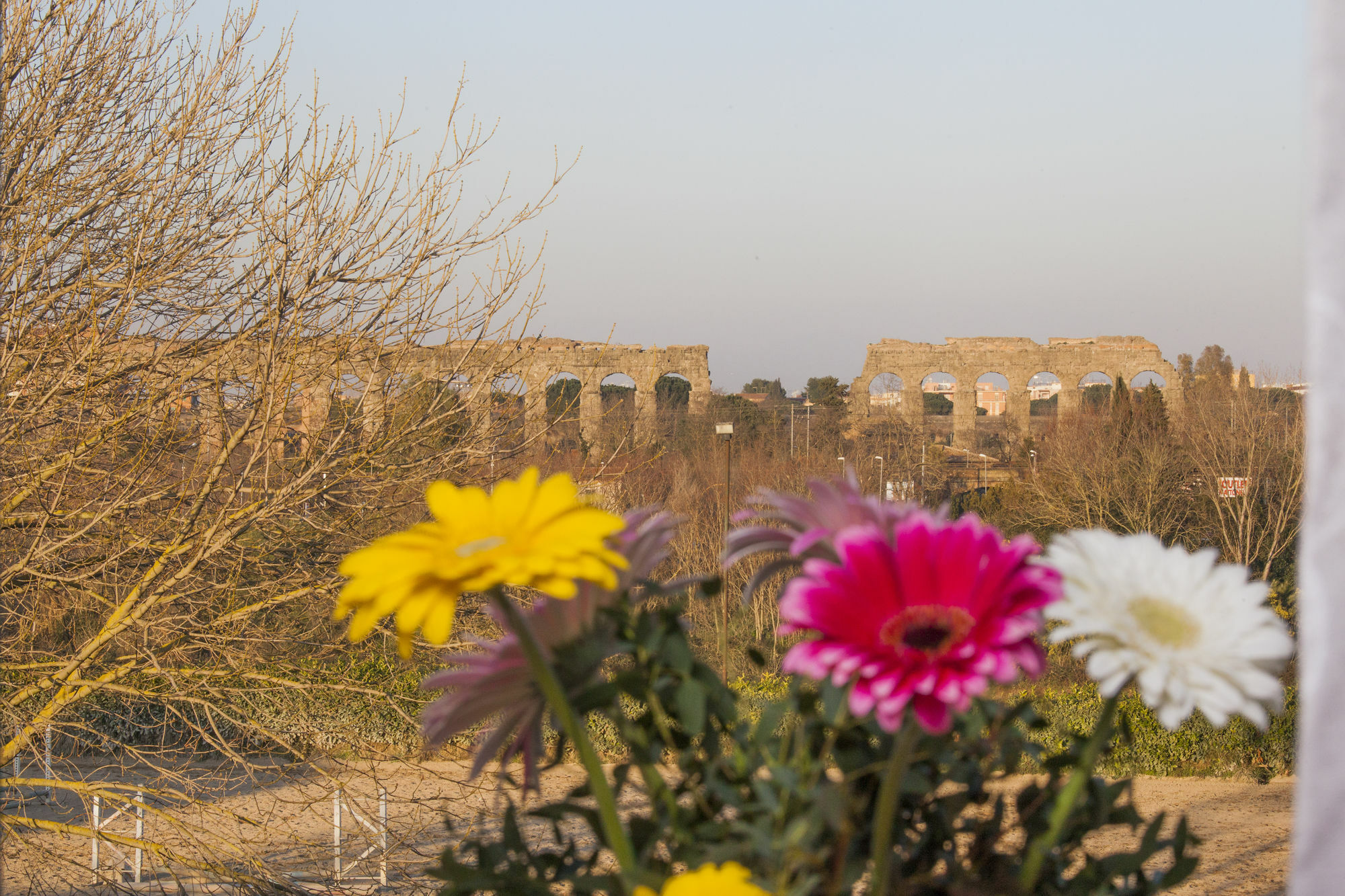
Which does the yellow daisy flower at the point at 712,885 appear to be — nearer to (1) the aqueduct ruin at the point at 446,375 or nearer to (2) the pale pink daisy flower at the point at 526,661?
(2) the pale pink daisy flower at the point at 526,661

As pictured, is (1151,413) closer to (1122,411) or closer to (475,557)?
(1122,411)

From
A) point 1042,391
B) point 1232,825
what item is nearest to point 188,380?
point 1232,825

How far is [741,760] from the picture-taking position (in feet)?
2.07

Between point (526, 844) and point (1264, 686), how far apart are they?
0.47 metres

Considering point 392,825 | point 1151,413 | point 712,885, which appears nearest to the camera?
point 712,885

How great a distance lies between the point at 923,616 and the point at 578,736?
21 cm

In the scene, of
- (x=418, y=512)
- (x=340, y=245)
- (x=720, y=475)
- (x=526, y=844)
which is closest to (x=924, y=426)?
(x=720, y=475)

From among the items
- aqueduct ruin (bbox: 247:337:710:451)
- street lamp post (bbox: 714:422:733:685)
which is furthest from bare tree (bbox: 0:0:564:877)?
street lamp post (bbox: 714:422:733:685)

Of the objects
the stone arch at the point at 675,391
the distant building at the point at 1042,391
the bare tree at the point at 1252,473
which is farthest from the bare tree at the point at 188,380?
the distant building at the point at 1042,391

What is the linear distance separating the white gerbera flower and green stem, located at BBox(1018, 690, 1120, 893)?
40 mm

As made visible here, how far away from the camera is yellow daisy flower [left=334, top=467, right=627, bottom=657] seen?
1.71 feet

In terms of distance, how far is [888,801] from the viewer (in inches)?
21.6

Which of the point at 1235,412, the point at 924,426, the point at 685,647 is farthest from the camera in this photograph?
the point at 924,426

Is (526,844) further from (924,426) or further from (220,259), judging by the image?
(924,426)
